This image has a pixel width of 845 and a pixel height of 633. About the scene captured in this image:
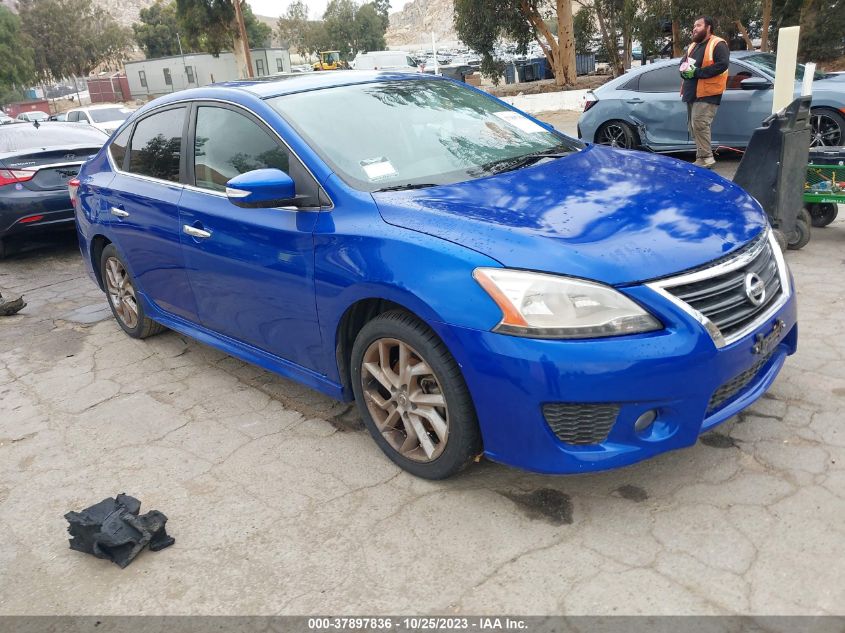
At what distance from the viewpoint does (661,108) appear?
32.4 feet

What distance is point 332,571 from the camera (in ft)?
8.84

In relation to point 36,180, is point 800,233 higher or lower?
lower

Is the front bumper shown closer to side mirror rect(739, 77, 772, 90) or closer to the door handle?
the door handle

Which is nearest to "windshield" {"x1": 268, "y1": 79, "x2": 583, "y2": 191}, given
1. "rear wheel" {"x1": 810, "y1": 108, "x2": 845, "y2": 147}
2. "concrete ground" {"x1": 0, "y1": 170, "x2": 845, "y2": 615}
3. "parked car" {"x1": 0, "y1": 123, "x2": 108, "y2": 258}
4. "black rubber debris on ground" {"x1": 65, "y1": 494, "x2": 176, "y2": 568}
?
"concrete ground" {"x1": 0, "y1": 170, "x2": 845, "y2": 615}

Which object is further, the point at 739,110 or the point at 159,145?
the point at 739,110

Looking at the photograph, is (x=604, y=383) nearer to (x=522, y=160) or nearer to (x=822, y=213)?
(x=522, y=160)

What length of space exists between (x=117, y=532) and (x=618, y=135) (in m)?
9.12

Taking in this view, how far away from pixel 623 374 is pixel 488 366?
46 cm

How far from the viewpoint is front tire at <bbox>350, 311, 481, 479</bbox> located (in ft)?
9.23

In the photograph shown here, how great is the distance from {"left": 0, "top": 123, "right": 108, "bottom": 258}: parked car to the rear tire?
7.14 metres

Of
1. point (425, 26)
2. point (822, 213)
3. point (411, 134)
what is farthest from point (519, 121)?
point (425, 26)

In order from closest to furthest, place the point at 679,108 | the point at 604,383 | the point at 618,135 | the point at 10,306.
→ the point at 604,383 < the point at 10,306 < the point at 679,108 < the point at 618,135

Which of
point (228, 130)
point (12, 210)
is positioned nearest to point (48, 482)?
point (228, 130)

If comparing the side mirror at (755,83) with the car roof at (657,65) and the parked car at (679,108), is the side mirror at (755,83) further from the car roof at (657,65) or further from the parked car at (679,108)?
the car roof at (657,65)
